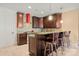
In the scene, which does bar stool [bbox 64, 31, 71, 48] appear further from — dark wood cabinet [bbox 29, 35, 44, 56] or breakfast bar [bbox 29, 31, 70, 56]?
dark wood cabinet [bbox 29, 35, 44, 56]

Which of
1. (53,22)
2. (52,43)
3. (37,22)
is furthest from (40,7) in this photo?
(52,43)

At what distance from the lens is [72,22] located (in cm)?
262

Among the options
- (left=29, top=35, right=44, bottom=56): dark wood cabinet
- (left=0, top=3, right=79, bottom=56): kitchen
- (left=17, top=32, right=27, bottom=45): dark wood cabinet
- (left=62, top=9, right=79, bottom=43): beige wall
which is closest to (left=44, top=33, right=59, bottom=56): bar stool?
(left=0, top=3, right=79, bottom=56): kitchen

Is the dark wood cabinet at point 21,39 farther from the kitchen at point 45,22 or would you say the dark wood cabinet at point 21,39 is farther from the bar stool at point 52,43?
the bar stool at point 52,43

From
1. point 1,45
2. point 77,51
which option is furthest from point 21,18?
point 77,51

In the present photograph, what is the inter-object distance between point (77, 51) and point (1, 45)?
1.74m

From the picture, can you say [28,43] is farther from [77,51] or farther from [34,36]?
[77,51]

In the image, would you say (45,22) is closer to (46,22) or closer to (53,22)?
(46,22)

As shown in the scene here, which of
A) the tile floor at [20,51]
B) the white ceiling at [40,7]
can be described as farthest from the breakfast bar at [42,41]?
the white ceiling at [40,7]

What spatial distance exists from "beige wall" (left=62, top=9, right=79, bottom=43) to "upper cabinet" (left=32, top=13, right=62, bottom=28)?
118 mm

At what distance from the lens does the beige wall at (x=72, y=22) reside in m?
2.54

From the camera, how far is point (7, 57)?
2479mm

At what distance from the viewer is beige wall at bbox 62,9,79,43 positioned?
2.54 metres

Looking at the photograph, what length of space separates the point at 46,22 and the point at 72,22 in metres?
0.62
